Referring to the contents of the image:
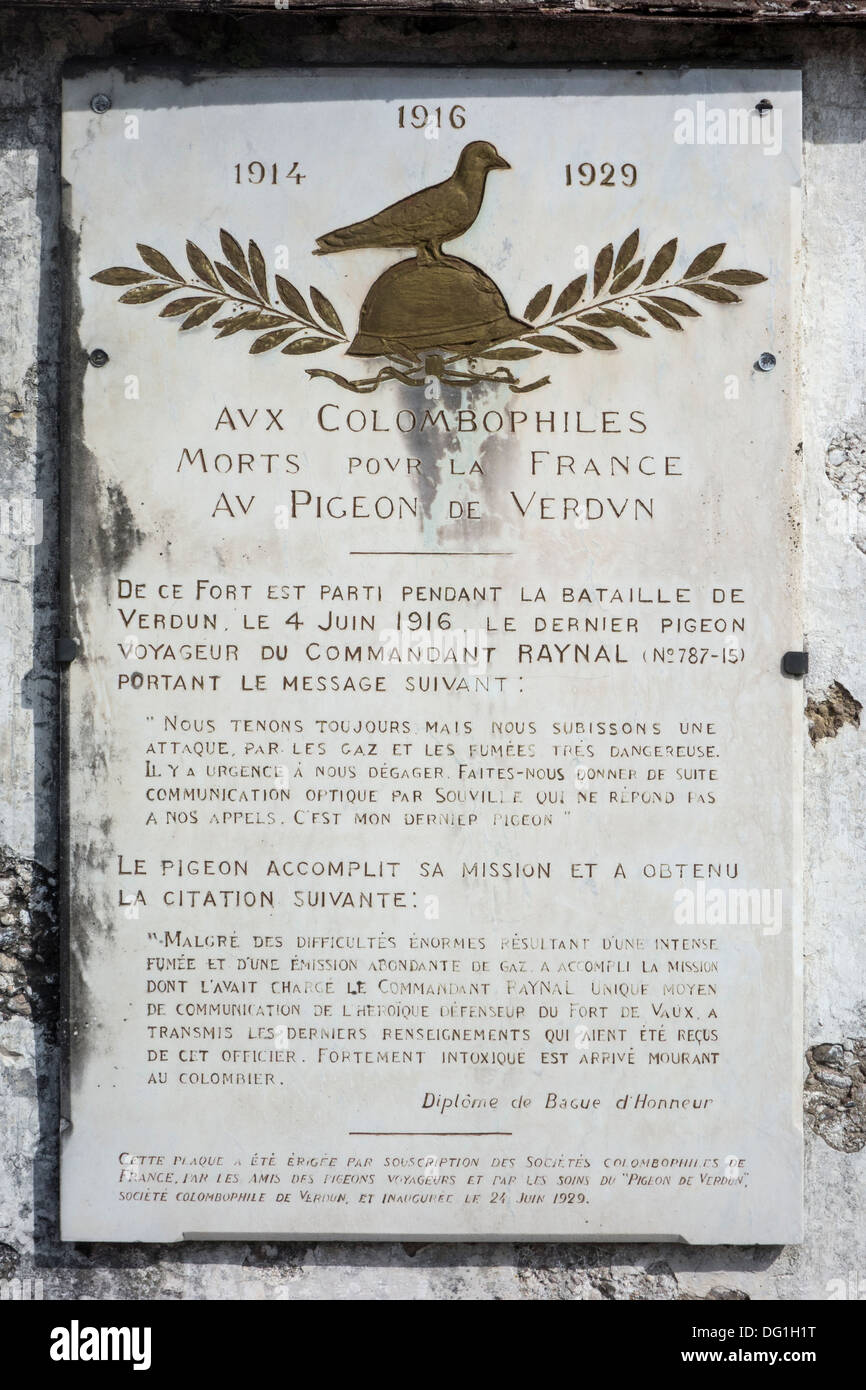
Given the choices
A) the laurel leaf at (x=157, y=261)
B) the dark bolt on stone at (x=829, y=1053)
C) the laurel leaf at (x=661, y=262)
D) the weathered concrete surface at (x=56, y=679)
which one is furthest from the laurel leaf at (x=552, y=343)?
the dark bolt on stone at (x=829, y=1053)

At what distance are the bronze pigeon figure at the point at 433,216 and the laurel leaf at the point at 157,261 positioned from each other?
0.40 meters

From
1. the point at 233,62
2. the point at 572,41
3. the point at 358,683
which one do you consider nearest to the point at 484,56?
the point at 572,41

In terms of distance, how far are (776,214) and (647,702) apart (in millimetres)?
1299

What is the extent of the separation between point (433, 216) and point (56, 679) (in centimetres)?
156

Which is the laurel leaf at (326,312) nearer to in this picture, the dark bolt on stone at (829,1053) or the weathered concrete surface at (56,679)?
the weathered concrete surface at (56,679)

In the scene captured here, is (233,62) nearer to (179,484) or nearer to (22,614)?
(179,484)

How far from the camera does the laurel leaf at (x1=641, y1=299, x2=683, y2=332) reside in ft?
9.52

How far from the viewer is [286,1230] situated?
2.87m

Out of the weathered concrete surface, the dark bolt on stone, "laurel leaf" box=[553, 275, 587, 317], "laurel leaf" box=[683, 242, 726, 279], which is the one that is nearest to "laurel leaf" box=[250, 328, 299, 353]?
the weathered concrete surface

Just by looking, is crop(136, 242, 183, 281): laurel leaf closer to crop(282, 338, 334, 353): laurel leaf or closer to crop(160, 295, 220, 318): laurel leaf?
crop(160, 295, 220, 318): laurel leaf

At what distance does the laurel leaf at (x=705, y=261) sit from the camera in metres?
2.89

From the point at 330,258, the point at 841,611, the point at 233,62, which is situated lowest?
the point at 841,611

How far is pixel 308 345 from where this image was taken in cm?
291

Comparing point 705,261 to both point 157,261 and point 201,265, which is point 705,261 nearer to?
point 201,265
